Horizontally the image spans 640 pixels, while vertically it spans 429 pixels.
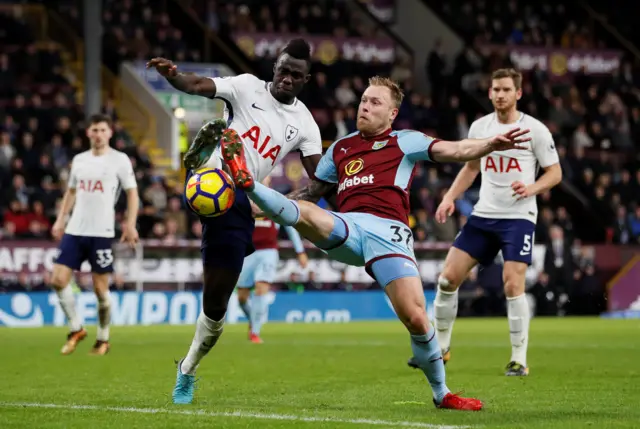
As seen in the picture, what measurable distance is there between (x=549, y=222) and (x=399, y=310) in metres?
20.6

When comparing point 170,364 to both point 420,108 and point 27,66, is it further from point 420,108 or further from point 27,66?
point 420,108

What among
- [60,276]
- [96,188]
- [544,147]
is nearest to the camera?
[544,147]

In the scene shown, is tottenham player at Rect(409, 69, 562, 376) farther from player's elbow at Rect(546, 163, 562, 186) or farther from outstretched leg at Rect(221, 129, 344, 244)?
outstretched leg at Rect(221, 129, 344, 244)

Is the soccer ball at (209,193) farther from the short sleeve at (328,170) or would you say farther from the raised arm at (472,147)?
the raised arm at (472,147)

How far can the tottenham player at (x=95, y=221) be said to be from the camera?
43.4 feet

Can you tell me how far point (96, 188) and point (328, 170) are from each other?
5.95 meters

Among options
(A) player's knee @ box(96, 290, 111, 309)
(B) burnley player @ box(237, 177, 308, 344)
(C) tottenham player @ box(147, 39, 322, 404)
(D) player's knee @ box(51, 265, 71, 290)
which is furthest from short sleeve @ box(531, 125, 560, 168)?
(B) burnley player @ box(237, 177, 308, 344)

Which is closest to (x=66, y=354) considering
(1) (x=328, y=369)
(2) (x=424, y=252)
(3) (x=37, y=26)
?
(1) (x=328, y=369)

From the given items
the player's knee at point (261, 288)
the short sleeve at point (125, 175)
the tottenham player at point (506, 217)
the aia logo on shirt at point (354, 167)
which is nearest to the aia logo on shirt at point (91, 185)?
the short sleeve at point (125, 175)

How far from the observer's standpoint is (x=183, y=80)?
25.5ft

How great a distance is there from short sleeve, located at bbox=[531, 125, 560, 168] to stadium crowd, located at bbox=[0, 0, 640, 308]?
1301cm

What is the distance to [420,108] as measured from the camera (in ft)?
106

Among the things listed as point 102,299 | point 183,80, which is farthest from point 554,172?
point 102,299

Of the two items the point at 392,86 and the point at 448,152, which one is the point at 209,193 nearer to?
A: the point at 448,152
